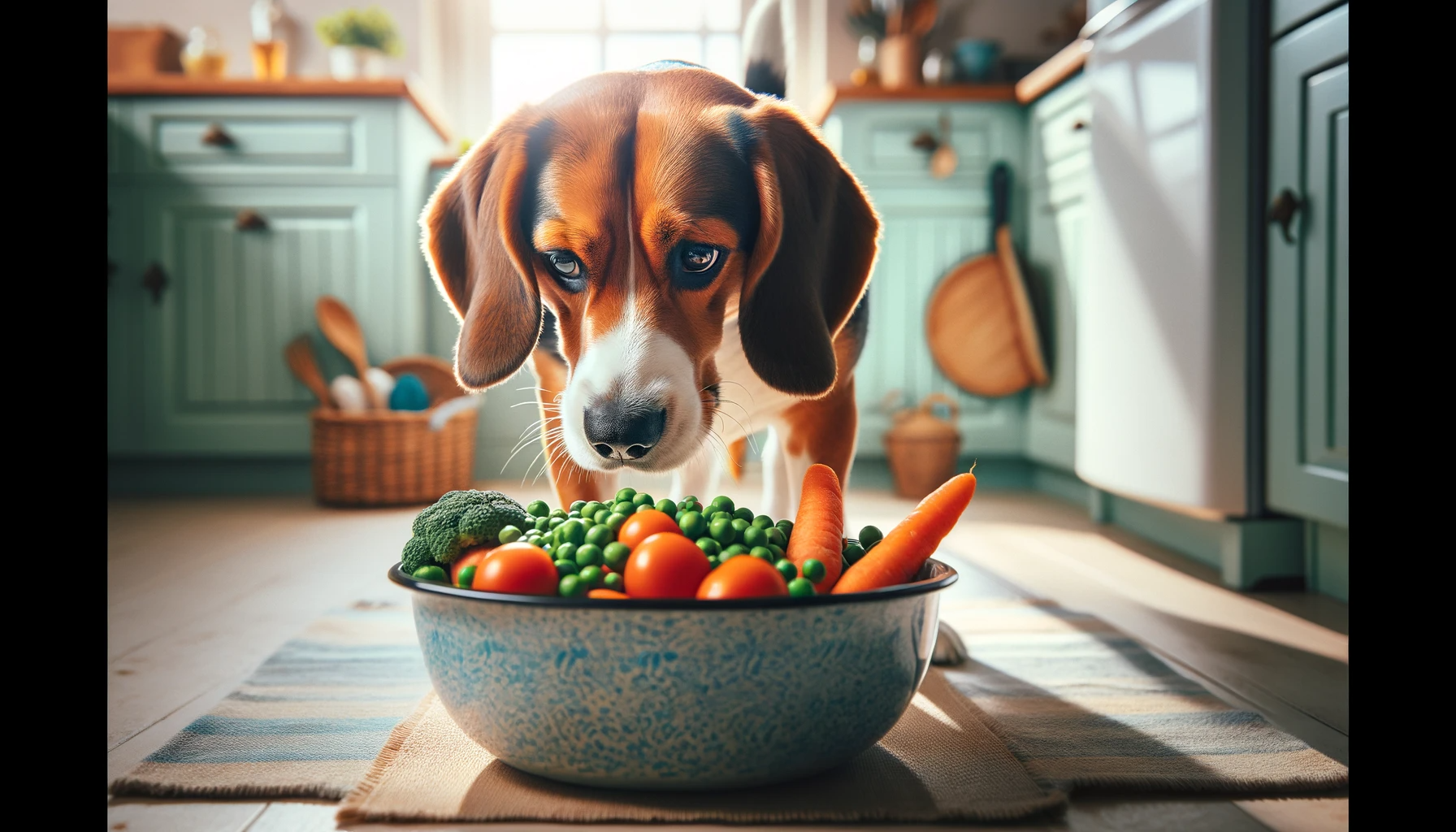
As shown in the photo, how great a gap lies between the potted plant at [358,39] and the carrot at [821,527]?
114 inches

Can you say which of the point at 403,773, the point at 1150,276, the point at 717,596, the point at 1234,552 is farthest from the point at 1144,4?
the point at 403,773

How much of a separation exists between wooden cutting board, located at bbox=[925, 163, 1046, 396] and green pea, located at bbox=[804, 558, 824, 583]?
2.30 m

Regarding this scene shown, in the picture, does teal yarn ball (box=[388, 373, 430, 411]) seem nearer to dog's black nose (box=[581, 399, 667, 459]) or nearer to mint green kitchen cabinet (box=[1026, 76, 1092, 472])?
mint green kitchen cabinet (box=[1026, 76, 1092, 472])

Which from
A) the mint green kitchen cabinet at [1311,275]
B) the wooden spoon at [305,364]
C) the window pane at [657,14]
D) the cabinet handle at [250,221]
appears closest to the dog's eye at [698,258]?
the mint green kitchen cabinet at [1311,275]

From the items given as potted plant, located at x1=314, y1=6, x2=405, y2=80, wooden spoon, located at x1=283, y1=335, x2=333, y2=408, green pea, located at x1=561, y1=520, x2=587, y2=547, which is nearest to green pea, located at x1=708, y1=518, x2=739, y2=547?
green pea, located at x1=561, y1=520, x2=587, y2=547

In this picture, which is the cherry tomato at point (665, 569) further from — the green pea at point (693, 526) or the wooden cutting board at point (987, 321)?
the wooden cutting board at point (987, 321)

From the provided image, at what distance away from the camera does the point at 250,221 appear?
287 centimetres

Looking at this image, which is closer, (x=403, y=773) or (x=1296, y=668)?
(x=403, y=773)

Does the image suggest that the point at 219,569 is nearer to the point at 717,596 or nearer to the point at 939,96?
the point at 717,596

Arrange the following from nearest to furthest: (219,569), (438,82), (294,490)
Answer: (219,569) → (294,490) → (438,82)

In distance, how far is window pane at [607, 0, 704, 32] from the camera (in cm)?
370

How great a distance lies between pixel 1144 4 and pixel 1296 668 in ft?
4.24

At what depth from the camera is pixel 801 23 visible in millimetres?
3898

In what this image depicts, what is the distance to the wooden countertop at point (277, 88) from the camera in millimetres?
2543
